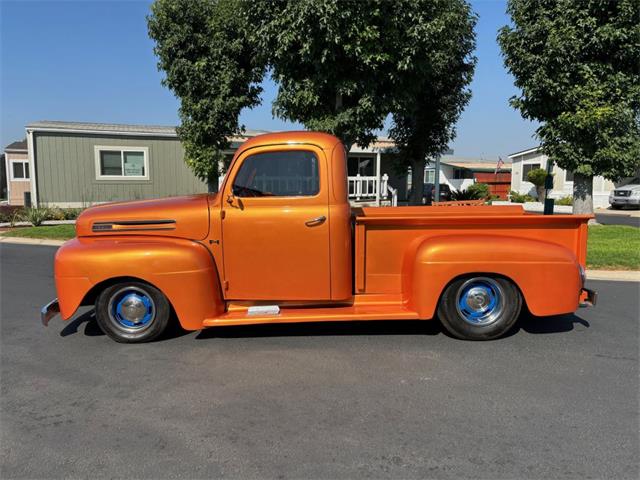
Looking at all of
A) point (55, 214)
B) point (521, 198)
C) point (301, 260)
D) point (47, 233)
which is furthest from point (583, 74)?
point (55, 214)

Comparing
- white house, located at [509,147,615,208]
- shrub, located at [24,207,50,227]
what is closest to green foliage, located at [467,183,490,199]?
white house, located at [509,147,615,208]

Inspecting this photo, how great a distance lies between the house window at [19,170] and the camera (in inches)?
1091

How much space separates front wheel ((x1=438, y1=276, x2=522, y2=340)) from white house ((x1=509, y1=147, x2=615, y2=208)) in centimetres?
2226

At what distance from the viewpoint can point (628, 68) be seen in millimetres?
12633

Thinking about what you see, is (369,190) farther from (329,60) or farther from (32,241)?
(32,241)

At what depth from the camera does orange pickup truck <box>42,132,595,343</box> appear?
4.52 metres

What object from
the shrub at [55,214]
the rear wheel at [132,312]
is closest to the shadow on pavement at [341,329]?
the rear wheel at [132,312]

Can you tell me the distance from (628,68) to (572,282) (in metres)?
11.1

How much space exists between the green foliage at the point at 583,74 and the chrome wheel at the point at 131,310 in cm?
1188

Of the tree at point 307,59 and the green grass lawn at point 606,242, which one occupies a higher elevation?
the tree at point 307,59

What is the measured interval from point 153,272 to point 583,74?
12.4m

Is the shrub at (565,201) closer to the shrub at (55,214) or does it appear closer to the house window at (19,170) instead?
the shrub at (55,214)

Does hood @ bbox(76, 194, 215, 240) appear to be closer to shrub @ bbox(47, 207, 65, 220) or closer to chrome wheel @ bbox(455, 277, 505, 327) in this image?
chrome wheel @ bbox(455, 277, 505, 327)

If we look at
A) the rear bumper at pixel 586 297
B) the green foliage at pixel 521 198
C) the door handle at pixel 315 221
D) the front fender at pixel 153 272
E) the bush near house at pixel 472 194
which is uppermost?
the bush near house at pixel 472 194
